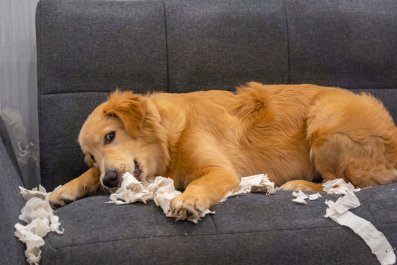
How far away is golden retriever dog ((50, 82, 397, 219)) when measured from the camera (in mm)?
2125

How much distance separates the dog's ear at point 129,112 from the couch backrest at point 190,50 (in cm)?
45

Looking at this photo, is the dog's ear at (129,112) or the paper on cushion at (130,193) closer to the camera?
the paper on cushion at (130,193)

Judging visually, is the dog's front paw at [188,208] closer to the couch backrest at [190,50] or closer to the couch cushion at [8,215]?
the couch cushion at [8,215]

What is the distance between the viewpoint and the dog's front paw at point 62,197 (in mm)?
2074

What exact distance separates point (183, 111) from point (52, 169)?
2.62 feet

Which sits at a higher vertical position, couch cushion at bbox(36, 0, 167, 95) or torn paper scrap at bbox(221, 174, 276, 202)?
couch cushion at bbox(36, 0, 167, 95)

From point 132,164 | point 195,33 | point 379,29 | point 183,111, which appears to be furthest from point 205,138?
point 379,29

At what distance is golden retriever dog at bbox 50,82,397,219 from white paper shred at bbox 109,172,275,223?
73 millimetres

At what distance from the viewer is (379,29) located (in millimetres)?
2846

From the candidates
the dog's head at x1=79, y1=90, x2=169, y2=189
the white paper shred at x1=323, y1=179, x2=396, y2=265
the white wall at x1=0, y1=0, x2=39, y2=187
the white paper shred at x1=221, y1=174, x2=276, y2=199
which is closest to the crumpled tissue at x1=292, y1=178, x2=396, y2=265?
the white paper shred at x1=323, y1=179, x2=396, y2=265

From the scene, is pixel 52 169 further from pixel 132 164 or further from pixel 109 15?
pixel 109 15

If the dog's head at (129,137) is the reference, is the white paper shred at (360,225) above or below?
below

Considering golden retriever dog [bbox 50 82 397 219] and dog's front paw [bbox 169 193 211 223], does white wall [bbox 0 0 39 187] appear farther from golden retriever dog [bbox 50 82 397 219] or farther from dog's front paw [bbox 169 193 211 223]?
dog's front paw [bbox 169 193 211 223]

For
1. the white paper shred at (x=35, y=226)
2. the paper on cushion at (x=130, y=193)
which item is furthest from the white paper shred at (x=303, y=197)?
the white paper shred at (x=35, y=226)
